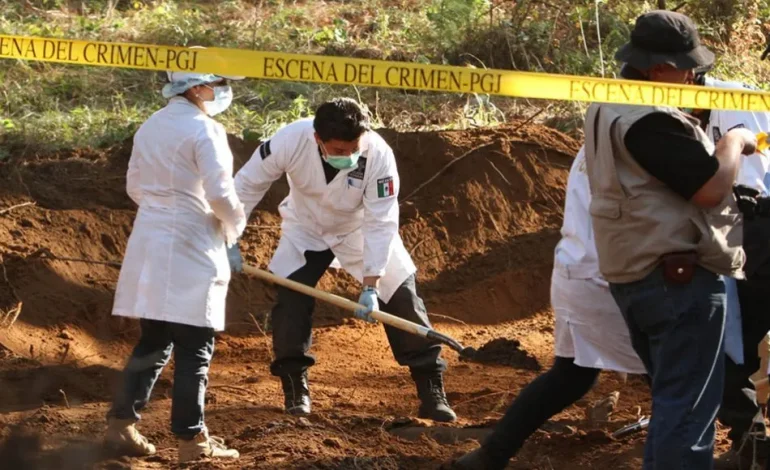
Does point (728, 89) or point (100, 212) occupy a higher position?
point (728, 89)

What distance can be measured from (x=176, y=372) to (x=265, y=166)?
1472 millimetres

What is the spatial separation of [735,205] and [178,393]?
253cm

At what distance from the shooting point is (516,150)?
1026 centimetres

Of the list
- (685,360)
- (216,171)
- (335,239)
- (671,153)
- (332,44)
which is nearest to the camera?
(671,153)

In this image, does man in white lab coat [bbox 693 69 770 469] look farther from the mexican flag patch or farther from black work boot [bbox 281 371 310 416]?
black work boot [bbox 281 371 310 416]

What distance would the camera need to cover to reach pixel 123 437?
5828 mm

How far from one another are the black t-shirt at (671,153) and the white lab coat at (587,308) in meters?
0.73

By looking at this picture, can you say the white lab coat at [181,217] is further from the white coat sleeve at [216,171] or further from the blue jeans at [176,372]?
the blue jeans at [176,372]

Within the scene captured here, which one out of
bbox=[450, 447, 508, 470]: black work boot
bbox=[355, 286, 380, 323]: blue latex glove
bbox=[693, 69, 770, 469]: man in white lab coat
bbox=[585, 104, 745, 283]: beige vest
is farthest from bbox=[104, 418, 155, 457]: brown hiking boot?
bbox=[693, 69, 770, 469]: man in white lab coat

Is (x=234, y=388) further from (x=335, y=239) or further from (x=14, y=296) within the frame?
(x=14, y=296)

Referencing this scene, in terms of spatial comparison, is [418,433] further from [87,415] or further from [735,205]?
[735,205]

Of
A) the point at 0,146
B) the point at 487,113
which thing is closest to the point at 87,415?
the point at 0,146

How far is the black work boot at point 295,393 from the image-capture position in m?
6.79

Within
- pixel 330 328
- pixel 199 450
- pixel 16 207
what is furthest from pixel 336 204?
pixel 16 207
